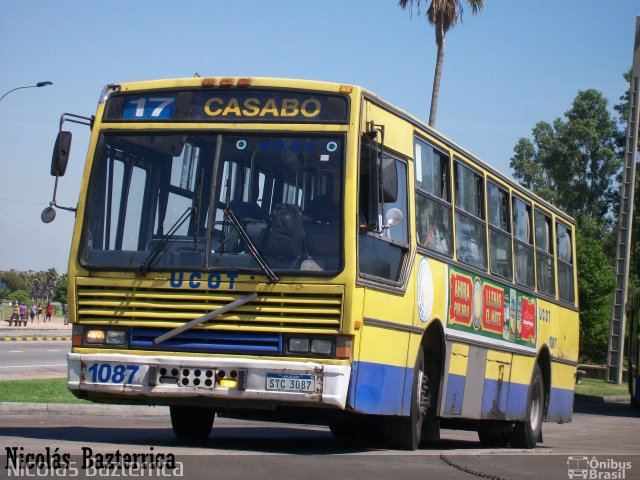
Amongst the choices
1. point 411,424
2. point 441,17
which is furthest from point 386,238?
point 441,17

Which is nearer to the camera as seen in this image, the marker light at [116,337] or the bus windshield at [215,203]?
the bus windshield at [215,203]

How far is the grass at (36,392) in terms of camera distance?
19672 millimetres

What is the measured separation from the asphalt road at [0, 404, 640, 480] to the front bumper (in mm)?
481

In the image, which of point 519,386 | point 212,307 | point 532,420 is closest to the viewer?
point 212,307

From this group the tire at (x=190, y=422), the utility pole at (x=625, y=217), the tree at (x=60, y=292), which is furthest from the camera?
the tree at (x=60, y=292)

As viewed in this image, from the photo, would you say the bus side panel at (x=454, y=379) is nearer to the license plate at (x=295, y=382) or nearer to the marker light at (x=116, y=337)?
the license plate at (x=295, y=382)

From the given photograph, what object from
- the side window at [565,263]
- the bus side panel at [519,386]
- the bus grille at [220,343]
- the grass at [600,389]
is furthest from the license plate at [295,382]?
the grass at [600,389]

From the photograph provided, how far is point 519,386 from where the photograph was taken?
16000 millimetres

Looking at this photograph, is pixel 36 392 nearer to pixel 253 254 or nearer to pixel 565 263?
pixel 565 263

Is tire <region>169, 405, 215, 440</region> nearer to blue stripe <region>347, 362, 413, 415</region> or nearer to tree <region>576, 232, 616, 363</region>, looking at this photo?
blue stripe <region>347, 362, 413, 415</region>

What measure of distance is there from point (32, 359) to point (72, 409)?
63.8ft

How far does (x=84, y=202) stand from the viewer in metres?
11.1

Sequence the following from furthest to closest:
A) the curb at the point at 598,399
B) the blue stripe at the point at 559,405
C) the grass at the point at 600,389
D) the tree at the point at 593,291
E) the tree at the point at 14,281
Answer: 1. the tree at the point at 14,281
2. the tree at the point at 593,291
3. the grass at the point at 600,389
4. the curb at the point at 598,399
5. the blue stripe at the point at 559,405

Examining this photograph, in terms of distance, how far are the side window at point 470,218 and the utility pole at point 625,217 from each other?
21655mm
